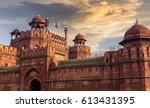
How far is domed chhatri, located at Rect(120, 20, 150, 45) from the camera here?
22125mm

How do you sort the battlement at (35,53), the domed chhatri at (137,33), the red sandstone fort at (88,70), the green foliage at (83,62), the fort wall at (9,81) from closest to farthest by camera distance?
the red sandstone fort at (88,70) → the domed chhatri at (137,33) → the green foliage at (83,62) → the battlement at (35,53) → the fort wall at (9,81)

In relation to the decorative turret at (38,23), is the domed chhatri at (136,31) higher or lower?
lower

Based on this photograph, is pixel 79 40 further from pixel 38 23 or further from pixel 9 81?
pixel 9 81

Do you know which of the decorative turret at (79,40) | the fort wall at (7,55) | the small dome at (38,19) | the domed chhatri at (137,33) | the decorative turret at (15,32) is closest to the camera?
the domed chhatri at (137,33)

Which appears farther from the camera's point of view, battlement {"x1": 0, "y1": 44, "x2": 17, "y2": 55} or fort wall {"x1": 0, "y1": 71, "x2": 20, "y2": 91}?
battlement {"x1": 0, "y1": 44, "x2": 17, "y2": 55}

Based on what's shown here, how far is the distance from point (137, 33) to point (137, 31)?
16 centimetres

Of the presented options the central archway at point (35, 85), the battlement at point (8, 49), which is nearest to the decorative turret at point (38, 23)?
the battlement at point (8, 49)

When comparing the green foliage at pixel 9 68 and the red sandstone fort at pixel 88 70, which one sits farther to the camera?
the green foliage at pixel 9 68

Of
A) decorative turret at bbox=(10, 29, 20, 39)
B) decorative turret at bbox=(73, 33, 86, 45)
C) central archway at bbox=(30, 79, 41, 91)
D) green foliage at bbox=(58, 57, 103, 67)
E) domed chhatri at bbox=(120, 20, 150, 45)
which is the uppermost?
decorative turret at bbox=(10, 29, 20, 39)

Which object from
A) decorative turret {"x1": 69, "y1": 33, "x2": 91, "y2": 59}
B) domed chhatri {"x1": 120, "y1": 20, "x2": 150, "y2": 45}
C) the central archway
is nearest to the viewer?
domed chhatri {"x1": 120, "y1": 20, "x2": 150, "y2": 45}

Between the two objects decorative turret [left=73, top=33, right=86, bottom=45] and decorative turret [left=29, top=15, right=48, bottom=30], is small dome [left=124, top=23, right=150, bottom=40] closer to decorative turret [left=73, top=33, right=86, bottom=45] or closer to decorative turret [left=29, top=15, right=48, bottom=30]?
decorative turret [left=29, top=15, right=48, bottom=30]

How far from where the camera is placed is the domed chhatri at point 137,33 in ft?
72.6

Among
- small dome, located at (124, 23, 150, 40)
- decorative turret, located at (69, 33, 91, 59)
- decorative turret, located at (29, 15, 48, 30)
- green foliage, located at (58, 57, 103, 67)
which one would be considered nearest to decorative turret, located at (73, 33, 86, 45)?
decorative turret, located at (69, 33, 91, 59)

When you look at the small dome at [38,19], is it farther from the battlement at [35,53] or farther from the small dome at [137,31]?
the small dome at [137,31]
